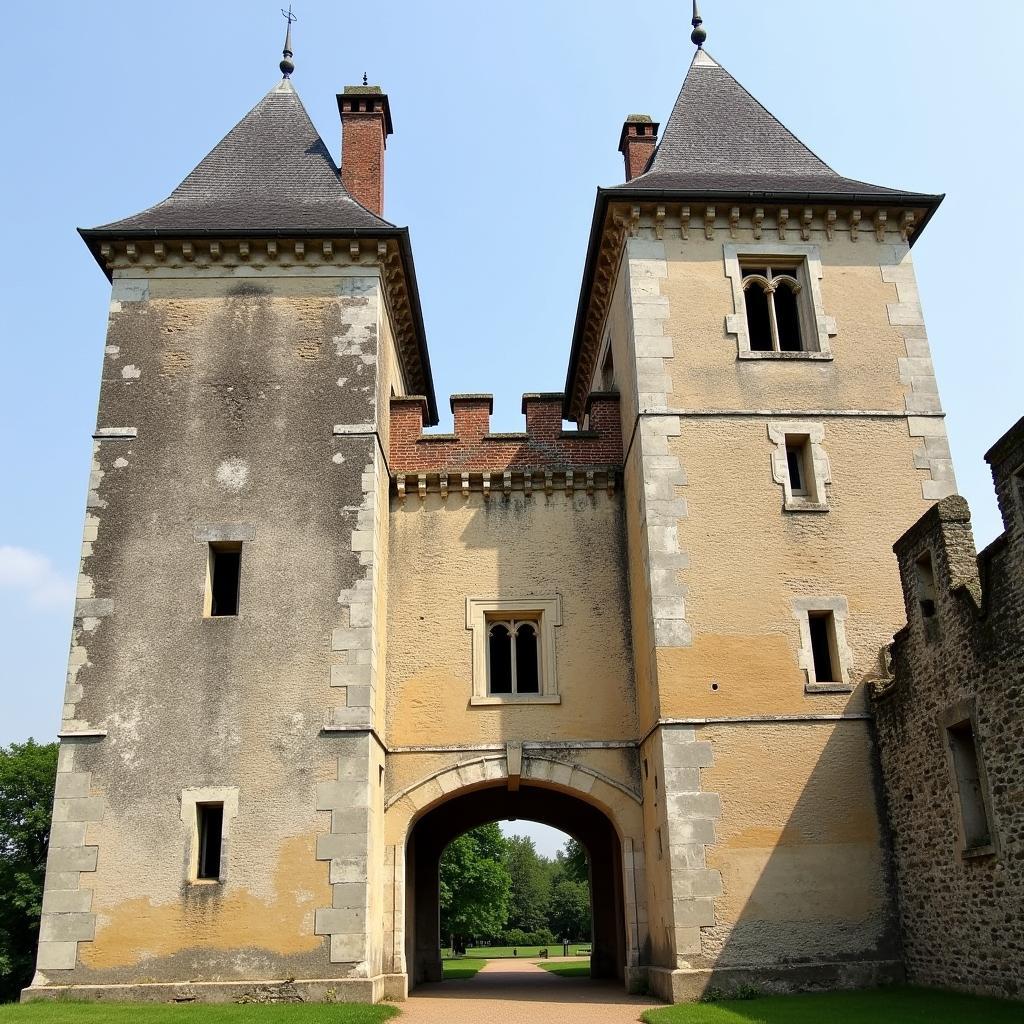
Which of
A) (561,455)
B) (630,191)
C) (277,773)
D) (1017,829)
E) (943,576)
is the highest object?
(630,191)

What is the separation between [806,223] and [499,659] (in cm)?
815

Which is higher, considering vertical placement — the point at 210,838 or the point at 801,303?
the point at 801,303

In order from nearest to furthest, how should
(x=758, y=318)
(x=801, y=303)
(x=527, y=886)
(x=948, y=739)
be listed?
(x=948, y=739) < (x=801, y=303) < (x=758, y=318) < (x=527, y=886)

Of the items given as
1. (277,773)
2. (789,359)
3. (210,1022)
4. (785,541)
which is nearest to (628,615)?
(785,541)

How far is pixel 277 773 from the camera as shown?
42.4 ft

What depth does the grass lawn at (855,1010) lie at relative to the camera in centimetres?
940

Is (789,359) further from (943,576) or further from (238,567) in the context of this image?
(238,567)

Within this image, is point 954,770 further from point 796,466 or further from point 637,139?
point 637,139

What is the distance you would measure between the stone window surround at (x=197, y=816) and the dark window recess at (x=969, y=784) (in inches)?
328

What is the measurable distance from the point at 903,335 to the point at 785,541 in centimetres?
393

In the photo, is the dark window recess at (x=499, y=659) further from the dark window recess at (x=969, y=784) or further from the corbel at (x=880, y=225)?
the corbel at (x=880, y=225)

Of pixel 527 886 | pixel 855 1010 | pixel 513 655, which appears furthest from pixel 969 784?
pixel 527 886

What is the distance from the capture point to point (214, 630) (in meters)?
13.6

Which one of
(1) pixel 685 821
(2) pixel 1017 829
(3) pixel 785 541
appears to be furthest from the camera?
(3) pixel 785 541
